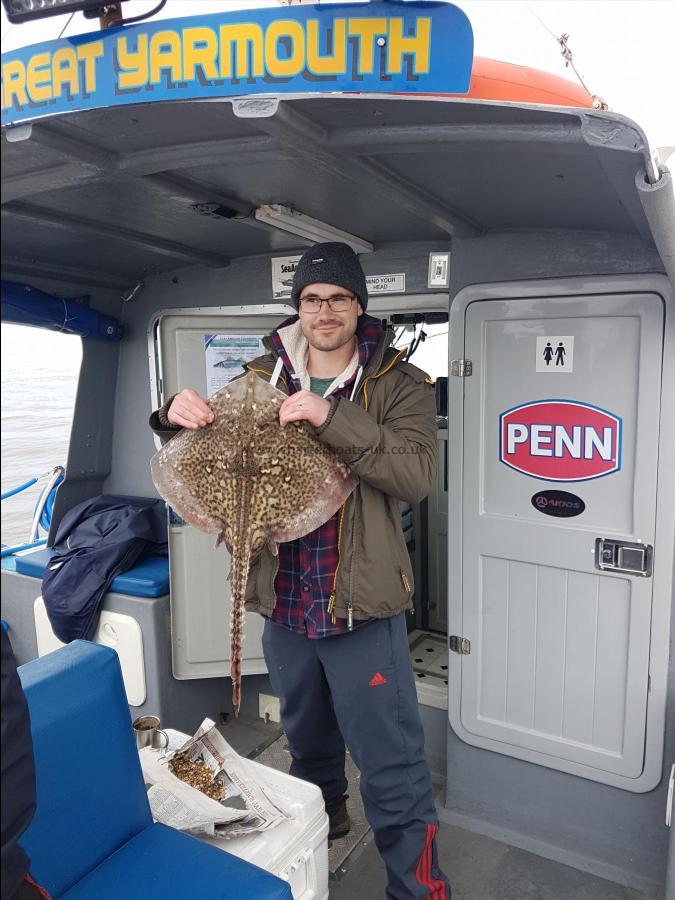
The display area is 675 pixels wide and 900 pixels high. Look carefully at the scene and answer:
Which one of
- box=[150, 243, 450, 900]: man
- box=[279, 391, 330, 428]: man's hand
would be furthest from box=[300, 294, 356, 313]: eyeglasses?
box=[279, 391, 330, 428]: man's hand

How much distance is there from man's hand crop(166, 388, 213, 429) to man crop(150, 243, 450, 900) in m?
0.15

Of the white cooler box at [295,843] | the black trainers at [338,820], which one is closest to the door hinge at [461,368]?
the white cooler box at [295,843]

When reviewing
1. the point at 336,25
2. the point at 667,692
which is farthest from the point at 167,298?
the point at 667,692

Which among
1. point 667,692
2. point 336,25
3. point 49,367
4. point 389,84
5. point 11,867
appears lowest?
point 667,692

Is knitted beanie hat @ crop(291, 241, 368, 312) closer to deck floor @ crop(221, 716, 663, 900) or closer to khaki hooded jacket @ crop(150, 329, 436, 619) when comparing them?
khaki hooded jacket @ crop(150, 329, 436, 619)

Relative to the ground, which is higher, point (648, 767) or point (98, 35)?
A: point (98, 35)

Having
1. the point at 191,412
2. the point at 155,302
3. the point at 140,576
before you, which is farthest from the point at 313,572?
the point at 155,302

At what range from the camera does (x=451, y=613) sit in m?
3.40

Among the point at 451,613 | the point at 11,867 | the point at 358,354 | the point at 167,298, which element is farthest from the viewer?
the point at 167,298

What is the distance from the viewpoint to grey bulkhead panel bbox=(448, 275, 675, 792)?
2805 mm

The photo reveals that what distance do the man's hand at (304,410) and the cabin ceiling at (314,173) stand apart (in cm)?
71

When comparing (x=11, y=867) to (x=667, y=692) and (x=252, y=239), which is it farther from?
(x=252, y=239)

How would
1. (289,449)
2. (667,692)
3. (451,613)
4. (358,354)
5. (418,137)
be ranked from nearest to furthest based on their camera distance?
(418,137) → (289,449) → (358,354) → (667,692) → (451,613)

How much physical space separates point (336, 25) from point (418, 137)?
17.8 inches
